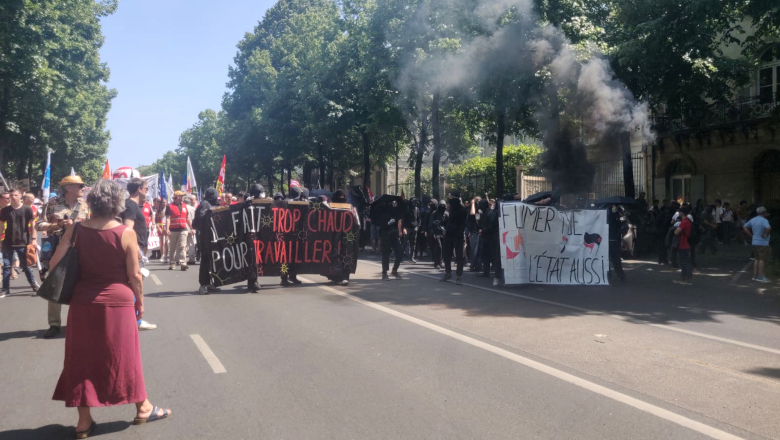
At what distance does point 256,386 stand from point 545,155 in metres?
12.9

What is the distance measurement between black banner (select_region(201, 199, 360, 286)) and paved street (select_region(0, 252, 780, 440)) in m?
0.69

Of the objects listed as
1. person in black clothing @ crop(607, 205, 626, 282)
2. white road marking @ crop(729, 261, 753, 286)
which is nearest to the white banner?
person in black clothing @ crop(607, 205, 626, 282)

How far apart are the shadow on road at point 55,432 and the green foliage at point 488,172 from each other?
24.3 metres

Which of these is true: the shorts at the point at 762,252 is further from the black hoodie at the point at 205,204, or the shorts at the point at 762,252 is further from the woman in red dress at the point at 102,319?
the woman in red dress at the point at 102,319

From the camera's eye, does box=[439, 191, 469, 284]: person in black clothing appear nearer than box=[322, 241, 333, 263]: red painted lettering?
No

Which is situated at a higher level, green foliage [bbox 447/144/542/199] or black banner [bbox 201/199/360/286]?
green foliage [bbox 447/144/542/199]

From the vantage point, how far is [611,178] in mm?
22266

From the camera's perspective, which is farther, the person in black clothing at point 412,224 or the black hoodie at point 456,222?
the person in black clothing at point 412,224

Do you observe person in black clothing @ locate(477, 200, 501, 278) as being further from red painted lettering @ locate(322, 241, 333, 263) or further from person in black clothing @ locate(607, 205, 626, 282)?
red painted lettering @ locate(322, 241, 333, 263)

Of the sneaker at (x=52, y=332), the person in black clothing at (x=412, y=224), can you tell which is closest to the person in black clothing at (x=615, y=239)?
the person in black clothing at (x=412, y=224)

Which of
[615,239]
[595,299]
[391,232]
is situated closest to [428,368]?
[595,299]

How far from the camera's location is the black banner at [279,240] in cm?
1152

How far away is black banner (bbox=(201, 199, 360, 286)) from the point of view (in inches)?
454

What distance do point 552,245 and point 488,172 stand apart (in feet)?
61.2
